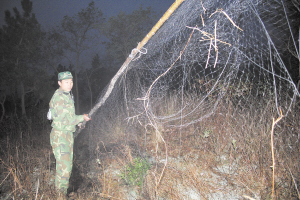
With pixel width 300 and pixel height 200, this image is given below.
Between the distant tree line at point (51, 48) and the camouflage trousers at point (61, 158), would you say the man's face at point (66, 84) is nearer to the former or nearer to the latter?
the camouflage trousers at point (61, 158)

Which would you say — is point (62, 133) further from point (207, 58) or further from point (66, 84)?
point (207, 58)

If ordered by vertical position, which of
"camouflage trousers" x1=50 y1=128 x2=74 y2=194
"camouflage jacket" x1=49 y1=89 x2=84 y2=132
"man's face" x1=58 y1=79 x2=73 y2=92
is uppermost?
"man's face" x1=58 y1=79 x2=73 y2=92

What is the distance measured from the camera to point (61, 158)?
6.42 ft

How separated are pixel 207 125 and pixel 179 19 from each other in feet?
7.86

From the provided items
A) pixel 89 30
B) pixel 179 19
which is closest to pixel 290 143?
pixel 179 19

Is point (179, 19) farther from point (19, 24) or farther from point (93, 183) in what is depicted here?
point (19, 24)

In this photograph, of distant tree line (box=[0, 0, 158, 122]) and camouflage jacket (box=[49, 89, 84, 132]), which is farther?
distant tree line (box=[0, 0, 158, 122])

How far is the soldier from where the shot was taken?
1.96 m

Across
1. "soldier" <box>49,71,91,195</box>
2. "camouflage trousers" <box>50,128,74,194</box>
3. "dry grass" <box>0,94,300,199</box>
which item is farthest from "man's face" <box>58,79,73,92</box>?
"dry grass" <box>0,94,300,199</box>

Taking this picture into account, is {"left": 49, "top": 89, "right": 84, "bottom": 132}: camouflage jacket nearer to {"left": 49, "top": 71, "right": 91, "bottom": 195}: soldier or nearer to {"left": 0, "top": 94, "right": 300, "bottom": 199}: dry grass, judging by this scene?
{"left": 49, "top": 71, "right": 91, "bottom": 195}: soldier

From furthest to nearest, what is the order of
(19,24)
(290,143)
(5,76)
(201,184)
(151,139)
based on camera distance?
(19,24), (5,76), (151,139), (290,143), (201,184)

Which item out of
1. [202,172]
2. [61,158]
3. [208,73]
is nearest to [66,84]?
[61,158]

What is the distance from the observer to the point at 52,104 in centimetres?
201

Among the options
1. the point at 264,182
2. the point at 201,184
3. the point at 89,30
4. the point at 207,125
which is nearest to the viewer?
the point at 264,182
